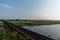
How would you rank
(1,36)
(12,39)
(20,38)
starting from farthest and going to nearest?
(1,36) < (12,39) < (20,38)

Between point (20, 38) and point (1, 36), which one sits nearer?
point (20, 38)

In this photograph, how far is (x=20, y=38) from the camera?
36.9 feet

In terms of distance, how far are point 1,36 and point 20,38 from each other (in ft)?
17.8

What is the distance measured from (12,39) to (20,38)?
1.82 meters

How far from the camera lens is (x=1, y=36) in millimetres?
15953

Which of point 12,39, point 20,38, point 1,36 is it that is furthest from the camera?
point 1,36

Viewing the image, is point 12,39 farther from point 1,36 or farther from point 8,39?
point 1,36

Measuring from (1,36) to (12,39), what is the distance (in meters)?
3.61

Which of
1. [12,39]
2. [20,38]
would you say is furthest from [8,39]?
[20,38]

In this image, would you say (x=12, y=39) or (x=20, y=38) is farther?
(x=12, y=39)

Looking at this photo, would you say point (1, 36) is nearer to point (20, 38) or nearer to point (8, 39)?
point (8, 39)

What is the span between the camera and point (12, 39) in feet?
42.0

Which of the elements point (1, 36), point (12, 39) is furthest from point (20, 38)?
point (1, 36)

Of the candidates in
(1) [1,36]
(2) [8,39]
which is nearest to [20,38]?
(2) [8,39]
